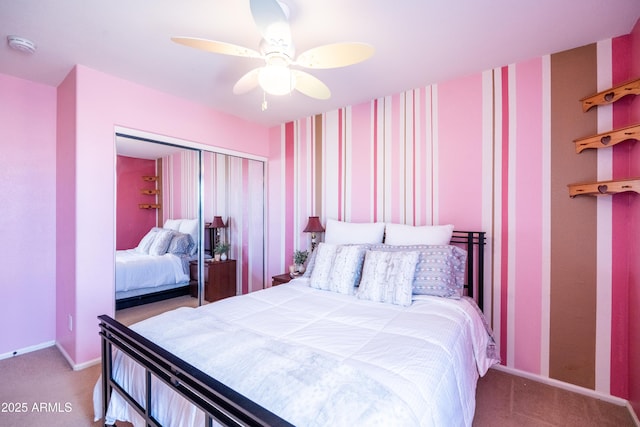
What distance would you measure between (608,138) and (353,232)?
6.52ft

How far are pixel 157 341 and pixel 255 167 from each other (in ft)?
9.39

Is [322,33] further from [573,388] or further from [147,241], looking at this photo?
[573,388]

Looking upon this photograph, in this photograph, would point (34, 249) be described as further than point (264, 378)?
Yes

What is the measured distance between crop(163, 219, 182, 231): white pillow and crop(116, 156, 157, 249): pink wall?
13cm

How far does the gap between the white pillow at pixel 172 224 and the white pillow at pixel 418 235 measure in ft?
7.36

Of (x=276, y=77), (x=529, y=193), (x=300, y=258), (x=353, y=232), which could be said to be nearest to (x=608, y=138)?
(x=529, y=193)

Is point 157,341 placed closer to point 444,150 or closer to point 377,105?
point 444,150

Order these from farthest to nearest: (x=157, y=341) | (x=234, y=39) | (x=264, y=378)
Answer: (x=234, y=39) < (x=157, y=341) < (x=264, y=378)

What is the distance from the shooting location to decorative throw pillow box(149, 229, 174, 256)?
297cm

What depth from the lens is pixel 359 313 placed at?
6.10ft

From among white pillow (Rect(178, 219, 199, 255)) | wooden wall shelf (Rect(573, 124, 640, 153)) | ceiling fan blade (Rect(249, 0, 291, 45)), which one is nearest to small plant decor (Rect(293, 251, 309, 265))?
white pillow (Rect(178, 219, 199, 255))

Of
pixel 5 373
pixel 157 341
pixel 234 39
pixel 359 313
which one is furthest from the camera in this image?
pixel 5 373

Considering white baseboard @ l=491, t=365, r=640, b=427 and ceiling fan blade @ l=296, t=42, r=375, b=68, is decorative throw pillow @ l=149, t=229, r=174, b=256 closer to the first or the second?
ceiling fan blade @ l=296, t=42, r=375, b=68

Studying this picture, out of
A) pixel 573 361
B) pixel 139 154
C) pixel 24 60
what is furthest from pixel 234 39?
pixel 573 361
